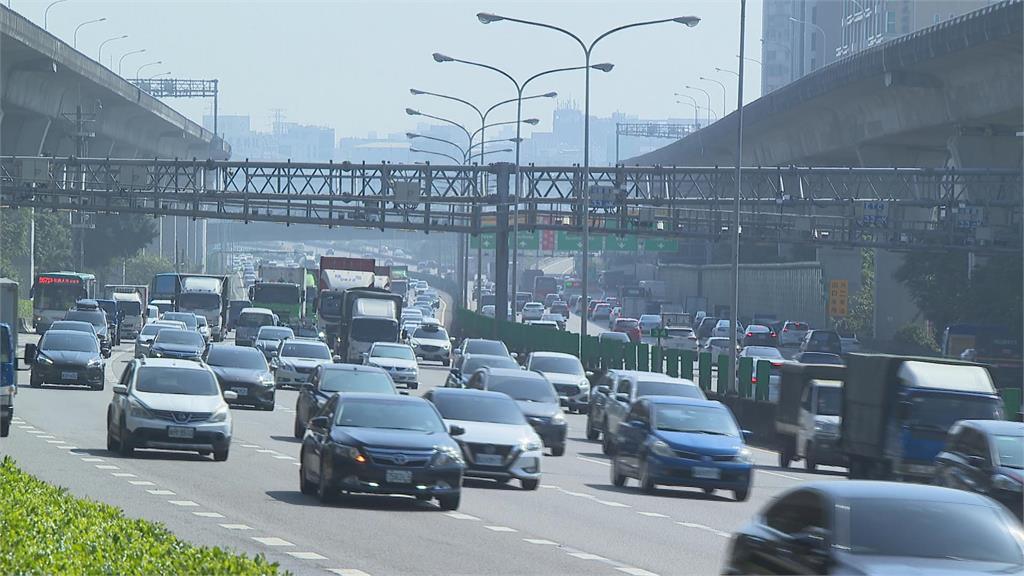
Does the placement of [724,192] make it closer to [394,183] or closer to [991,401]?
[394,183]

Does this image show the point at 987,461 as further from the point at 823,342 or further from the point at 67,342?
the point at 823,342

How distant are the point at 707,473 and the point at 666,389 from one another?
940 cm

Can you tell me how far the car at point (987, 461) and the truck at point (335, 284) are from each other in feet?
187

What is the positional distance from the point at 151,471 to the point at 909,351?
60.8m

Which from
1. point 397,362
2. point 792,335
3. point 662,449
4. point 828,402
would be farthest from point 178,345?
point 792,335

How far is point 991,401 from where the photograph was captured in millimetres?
28016

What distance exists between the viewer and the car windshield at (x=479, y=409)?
91.3 ft

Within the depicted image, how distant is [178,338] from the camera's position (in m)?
55.3

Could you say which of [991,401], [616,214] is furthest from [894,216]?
[991,401]

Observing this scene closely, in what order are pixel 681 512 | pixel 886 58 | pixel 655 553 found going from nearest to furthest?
pixel 655 553
pixel 681 512
pixel 886 58

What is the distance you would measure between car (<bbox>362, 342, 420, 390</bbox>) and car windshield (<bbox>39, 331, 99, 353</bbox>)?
840 centimetres

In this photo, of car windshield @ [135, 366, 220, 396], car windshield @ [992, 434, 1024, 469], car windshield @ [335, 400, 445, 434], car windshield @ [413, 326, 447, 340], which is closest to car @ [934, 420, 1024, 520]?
car windshield @ [992, 434, 1024, 469]

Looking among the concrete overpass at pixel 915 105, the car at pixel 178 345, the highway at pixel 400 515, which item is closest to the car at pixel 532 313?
the concrete overpass at pixel 915 105

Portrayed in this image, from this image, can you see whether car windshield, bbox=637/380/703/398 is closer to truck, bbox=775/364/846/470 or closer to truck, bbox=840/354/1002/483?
truck, bbox=775/364/846/470
